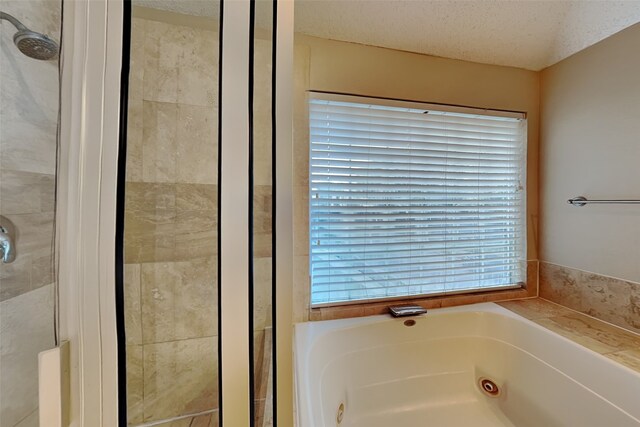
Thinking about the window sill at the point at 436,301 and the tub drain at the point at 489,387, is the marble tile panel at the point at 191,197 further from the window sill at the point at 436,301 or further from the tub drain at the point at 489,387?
the tub drain at the point at 489,387

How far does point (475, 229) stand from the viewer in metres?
1.52

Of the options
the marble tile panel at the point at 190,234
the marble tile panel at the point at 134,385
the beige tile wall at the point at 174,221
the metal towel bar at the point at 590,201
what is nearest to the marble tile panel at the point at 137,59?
the beige tile wall at the point at 174,221

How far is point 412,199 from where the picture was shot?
55.8 inches

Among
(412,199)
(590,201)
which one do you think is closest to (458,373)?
(412,199)

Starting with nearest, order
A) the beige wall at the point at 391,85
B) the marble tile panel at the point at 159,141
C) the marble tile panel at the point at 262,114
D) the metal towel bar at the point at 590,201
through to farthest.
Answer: the marble tile panel at the point at 262,114 → the marble tile panel at the point at 159,141 → the metal towel bar at the point at 590,201 → the beige wall at the point at 391,85

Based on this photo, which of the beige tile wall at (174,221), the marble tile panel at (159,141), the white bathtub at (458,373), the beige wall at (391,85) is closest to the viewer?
the beige tile wall at (174,221)

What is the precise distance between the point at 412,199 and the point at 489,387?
1.08 m

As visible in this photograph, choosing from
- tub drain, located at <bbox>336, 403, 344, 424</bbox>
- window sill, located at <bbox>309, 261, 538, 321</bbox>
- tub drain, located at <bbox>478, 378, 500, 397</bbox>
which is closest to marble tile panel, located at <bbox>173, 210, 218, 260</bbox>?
window sill, located at <bbox>309, 261, 538, 321</bbox>

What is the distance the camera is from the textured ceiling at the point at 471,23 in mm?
1159

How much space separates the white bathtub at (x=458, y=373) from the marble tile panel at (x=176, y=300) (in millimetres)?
412

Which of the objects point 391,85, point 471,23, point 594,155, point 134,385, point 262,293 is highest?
point 471,23

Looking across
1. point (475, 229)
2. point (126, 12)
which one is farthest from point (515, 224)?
point (126, 12)

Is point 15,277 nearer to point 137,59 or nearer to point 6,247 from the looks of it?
point 6,247

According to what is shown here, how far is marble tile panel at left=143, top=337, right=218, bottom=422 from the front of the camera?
706mm
